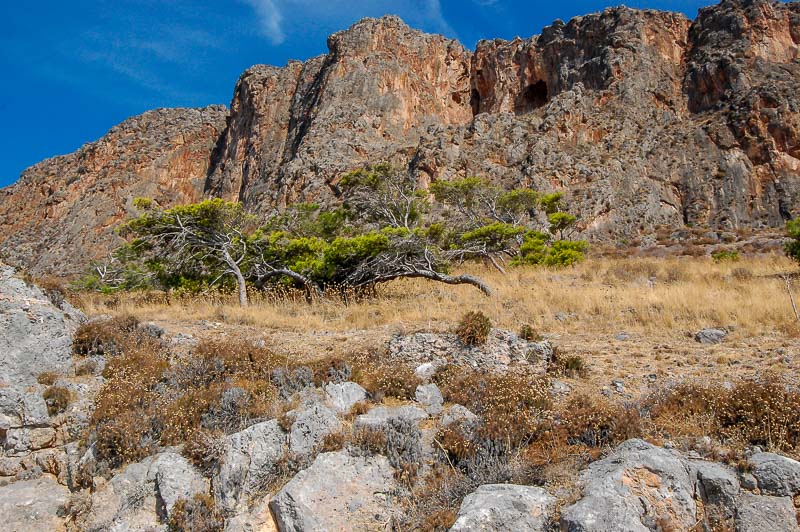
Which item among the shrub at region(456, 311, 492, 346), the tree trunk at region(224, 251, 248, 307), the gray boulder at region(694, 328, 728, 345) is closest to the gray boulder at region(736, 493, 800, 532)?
the shrub at region(456, 311, 492, 346)

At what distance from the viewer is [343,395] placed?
19.7 ft

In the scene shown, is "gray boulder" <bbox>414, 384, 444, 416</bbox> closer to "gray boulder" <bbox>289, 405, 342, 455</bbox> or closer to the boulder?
"gray boulder" <bbox>289, 405, 342, 455</bbox>

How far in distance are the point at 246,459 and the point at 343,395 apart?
4.44 ft

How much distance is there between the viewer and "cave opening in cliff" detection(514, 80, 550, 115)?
175ft

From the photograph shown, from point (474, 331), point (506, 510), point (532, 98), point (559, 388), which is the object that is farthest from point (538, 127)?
point (506, 510)

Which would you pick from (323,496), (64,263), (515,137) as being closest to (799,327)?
(323,496)

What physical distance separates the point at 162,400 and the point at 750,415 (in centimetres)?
546

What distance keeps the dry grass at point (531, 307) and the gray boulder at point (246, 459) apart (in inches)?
136

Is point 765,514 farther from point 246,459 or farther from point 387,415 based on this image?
point 246,459

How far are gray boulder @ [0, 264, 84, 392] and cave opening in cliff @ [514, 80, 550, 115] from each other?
50376 millimetres

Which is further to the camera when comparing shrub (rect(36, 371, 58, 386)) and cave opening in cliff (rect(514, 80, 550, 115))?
cave opening in cliff (rect(514, 80, 550, 115))

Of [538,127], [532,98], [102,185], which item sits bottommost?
[538,127]

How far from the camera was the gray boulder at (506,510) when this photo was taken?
3.98m

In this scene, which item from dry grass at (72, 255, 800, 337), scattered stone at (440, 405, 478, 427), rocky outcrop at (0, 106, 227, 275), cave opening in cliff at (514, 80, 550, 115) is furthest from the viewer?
rocky outcrop at (0, 106, 227, 275)
